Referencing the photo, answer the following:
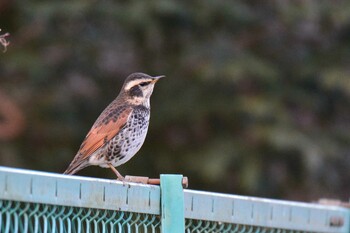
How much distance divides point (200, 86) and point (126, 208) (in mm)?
9208

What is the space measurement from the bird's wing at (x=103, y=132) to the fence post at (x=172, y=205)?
5.24ft

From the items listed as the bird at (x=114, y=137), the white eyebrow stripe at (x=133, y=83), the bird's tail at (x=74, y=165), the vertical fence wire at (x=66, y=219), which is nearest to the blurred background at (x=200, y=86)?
the white eyebrow stripe at (x=133, y=83)

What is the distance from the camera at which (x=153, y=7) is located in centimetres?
1321

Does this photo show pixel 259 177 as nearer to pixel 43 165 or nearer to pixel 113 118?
pixel 43 165

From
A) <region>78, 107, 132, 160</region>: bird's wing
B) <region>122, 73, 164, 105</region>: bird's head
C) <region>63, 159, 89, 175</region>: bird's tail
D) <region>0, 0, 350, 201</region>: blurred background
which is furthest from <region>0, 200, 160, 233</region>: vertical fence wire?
→ <region>0, 0, 350, 201</region>: blurred background

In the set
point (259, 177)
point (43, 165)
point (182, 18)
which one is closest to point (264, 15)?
point (182, 18)

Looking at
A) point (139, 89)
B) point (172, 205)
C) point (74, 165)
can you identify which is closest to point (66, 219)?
point (172, 205)

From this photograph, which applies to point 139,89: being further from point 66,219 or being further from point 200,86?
point 200,86

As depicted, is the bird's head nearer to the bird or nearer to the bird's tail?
the bird

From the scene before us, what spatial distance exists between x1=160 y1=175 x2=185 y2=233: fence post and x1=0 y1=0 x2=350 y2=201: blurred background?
765cm

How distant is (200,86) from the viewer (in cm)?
1420

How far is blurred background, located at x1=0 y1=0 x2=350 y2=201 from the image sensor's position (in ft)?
43.6

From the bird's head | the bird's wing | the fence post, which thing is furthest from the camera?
the bird's head

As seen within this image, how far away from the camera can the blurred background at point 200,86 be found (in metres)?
13.3
